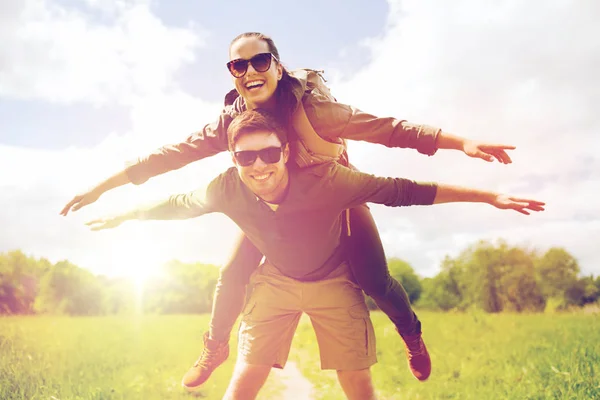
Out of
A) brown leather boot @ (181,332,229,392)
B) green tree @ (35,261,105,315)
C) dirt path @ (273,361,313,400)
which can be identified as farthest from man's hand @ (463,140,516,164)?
green tree @ (35,261,105,315)

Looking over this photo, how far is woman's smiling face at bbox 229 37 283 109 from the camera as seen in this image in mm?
3385

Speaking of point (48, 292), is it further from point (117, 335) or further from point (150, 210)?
point (150, 210)

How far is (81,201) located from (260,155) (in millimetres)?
1526

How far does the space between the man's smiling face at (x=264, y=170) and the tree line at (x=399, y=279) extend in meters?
1.93

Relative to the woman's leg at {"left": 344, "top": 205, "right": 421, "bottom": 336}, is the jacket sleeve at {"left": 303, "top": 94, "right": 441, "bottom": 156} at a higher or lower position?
higher

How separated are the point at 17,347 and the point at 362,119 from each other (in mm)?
6610

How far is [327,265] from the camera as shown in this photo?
3734 millimetres

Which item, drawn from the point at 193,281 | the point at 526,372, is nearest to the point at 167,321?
the point at 193,281

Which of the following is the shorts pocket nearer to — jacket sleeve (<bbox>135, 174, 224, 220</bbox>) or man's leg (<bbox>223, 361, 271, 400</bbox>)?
man's leg (<bbox>223, 361, 271, 400</bbox>)

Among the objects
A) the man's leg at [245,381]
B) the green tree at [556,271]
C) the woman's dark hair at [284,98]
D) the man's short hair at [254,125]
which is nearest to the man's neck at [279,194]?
Answer: the man's short hair at [254,125]

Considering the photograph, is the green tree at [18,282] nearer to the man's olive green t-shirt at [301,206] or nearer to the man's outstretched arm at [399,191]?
the man's olive green t-shirt at [301,206]

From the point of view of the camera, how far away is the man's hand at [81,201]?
3869 mm

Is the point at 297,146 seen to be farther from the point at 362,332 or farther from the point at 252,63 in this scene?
the point at 362,332

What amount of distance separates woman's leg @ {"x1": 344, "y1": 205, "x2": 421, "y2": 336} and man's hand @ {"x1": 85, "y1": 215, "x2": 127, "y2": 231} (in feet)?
5.38
